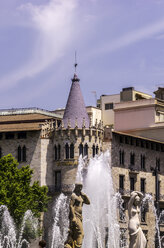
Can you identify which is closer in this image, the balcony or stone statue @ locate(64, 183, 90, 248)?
stone statue @ locate(64, 183, 90, 248)

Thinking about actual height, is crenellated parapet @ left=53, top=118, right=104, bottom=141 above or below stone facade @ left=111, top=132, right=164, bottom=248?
above

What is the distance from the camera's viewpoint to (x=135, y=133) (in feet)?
331

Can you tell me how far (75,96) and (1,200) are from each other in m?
17.3

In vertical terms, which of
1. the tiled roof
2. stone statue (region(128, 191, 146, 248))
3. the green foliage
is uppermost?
the tiled roof

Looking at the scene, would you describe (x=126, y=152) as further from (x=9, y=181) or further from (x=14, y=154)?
(x=9, y=181)

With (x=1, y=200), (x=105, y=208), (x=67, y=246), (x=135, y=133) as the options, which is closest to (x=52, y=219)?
(x=105, y=208)

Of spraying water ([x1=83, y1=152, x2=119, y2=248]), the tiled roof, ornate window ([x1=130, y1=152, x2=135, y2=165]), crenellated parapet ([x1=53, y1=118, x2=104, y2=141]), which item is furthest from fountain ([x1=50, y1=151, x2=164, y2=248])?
the tiled roof

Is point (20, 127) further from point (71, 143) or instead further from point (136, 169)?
point (136, 169)

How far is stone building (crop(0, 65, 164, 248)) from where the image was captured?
276ft

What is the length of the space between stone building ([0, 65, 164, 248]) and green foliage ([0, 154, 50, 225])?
247 inches

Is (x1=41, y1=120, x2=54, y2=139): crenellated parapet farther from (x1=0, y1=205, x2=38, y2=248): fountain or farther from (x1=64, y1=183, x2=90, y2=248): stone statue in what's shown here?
(x1=64, y1=183, x2=90, y2=248): stone statue

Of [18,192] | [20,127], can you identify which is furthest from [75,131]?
[18,192]

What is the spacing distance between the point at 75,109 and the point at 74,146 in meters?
4.28

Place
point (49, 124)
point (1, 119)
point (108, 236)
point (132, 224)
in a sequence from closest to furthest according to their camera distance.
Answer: point (132, 224) < point (108, 236) < point (49, 124) < point (1, 119)
